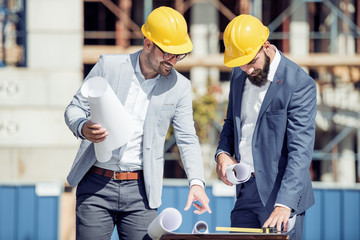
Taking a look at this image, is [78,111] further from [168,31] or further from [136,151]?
[168,31]

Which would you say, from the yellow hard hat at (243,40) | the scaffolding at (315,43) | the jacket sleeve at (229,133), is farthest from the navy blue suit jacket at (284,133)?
the scaffolding at (315,43)

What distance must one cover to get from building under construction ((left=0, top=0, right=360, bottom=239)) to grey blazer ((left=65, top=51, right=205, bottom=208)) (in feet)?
24.9

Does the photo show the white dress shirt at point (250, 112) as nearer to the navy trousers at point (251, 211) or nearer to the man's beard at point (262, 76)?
the man's beard at point (262, 76)

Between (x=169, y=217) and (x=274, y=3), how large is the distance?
11457 millimetres

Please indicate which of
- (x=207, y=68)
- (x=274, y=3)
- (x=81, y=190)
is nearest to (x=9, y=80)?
(x=207, y=68)

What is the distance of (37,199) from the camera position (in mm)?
7707

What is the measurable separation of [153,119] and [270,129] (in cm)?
62

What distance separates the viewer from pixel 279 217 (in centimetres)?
343

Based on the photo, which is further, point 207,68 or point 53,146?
point 207,68

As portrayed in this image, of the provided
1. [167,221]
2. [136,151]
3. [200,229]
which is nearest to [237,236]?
[200,229]

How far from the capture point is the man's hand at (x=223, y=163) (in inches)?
149

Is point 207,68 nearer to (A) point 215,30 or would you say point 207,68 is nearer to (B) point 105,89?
(A) point 215,30

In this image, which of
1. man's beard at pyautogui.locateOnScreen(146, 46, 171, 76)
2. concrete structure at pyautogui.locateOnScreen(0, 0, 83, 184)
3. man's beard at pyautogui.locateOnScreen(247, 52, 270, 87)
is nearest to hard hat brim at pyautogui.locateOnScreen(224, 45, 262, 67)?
man's beard at pyautogui.locateOnScreen(247, 52, 270, 87)

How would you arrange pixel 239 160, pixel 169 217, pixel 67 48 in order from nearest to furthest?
pixel 169 217 < pixel 239 160 < pixel 67 48
